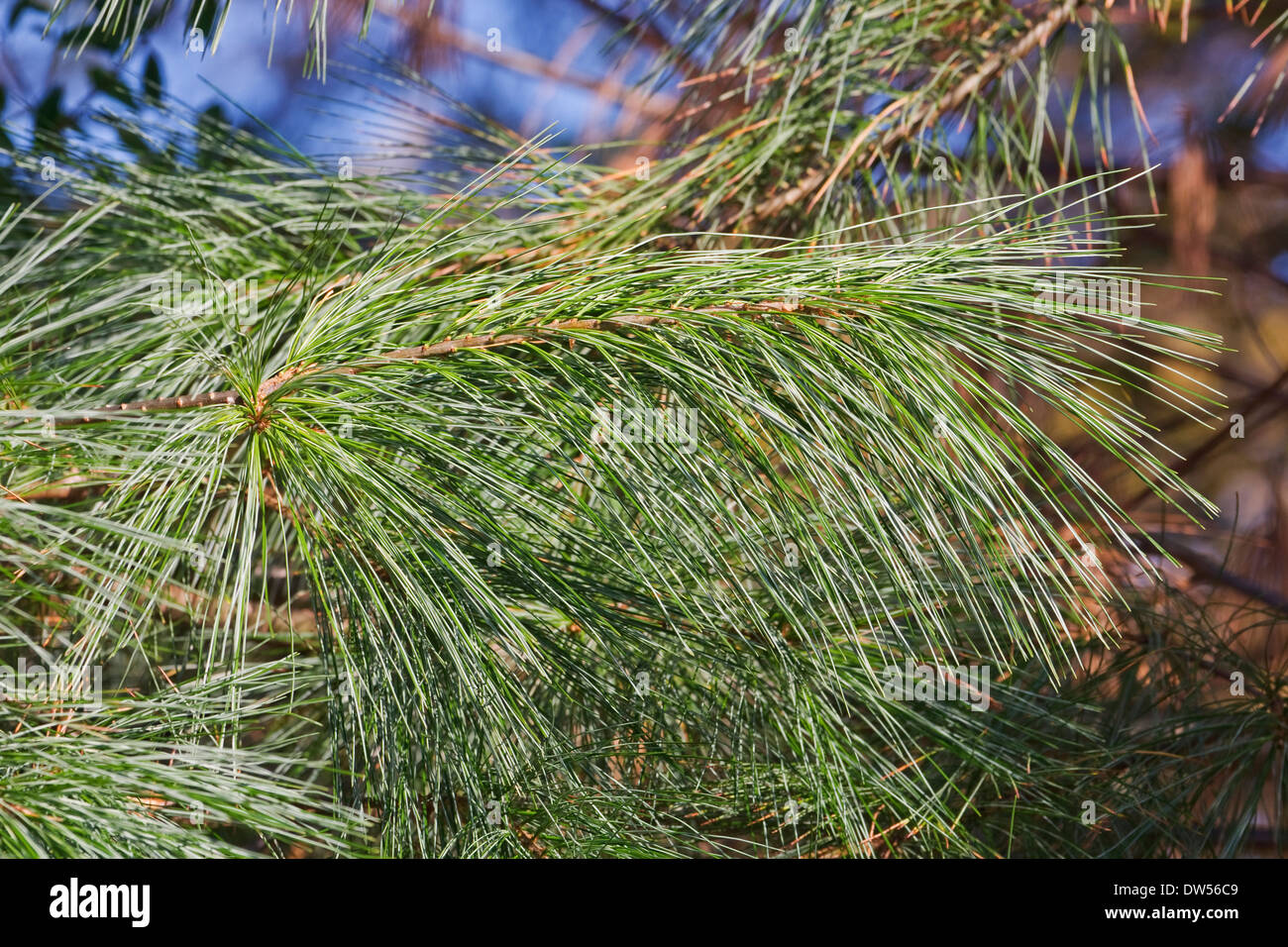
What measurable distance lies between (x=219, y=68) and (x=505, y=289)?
2.86 feet

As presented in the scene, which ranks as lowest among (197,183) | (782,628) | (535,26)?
(782,628)

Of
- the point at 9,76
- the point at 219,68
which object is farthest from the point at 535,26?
the point at 9,76

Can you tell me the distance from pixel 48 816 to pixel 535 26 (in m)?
0.98

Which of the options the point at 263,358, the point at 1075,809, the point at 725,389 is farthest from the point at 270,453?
the point at 1075,809

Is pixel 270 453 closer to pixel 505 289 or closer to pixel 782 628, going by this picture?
pixel 505 289

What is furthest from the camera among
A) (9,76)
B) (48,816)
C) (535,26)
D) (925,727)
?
(535,26)

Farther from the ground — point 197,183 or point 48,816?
point 197,183

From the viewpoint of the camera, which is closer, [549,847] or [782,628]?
[549,847]

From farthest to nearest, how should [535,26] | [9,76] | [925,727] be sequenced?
[535,26] < [9,76] < [925,727]

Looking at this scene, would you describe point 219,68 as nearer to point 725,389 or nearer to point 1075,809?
point 725,389

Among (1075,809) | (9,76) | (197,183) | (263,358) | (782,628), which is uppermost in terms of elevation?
(9,76)

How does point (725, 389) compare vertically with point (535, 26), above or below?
below

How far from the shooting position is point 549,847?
358mm
